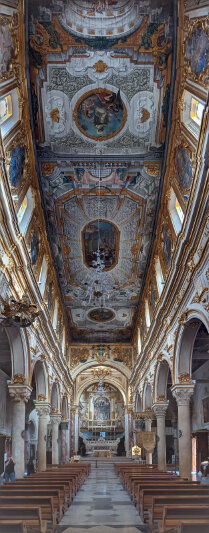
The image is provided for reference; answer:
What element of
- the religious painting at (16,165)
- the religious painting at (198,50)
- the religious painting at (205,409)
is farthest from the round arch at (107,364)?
the religious painting at (198,50)

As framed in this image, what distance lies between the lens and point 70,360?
37312 mm

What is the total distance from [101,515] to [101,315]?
2180 centimetres

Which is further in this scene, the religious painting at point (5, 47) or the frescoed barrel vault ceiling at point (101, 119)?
the frescoed barrel vault ceiling at point (101, 119)

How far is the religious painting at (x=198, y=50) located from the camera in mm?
10602

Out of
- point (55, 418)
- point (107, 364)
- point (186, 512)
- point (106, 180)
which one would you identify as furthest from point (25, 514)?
point (107, 364)

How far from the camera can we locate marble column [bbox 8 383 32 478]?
15195 mm

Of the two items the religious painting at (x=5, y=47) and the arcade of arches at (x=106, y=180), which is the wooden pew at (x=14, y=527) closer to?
the arcade of arches at (x=106, y=180)

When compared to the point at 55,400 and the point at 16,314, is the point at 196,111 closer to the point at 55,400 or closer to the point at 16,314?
the point at 16,314

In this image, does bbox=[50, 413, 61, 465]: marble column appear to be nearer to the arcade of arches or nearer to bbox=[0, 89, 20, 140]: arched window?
the arcade of arches

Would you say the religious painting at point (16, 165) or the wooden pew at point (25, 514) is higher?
the religious painting at point (16, 165)

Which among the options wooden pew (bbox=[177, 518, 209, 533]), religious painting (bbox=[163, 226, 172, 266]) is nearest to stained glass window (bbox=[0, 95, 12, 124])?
religious painting (bbox=[163, 226, 172, 266])

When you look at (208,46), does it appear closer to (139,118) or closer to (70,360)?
(139,118)

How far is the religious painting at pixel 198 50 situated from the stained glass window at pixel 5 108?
4.82 meters

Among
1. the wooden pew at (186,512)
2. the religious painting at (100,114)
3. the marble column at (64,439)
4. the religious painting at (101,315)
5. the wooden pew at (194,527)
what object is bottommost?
the marble column at (64,439)
